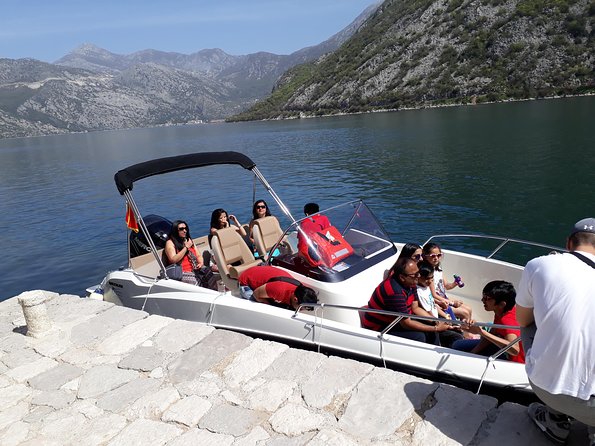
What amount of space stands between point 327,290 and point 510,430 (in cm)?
279

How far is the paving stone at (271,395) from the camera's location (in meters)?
4.64

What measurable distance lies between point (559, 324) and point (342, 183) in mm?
23723

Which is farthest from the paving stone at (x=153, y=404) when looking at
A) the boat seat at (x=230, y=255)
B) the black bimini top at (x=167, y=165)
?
the black bimini top at (x=167, y=165)

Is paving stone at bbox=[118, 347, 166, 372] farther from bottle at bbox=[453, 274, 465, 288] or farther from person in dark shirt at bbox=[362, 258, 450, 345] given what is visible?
bottle at bbox=[453, 274, 465, 288]

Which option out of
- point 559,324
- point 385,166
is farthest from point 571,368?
point 385,166

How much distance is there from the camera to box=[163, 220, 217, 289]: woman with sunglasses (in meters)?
8.07

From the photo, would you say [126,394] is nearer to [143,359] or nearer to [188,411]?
[143,359]

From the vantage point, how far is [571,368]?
3059mm

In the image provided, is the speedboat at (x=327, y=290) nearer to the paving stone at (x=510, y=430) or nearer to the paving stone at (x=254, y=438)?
the paving stone at (x=510, y=430)

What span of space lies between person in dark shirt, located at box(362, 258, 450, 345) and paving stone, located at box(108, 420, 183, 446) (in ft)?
8.36

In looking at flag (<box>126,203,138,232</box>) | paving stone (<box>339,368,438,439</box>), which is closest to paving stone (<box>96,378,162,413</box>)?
paving stone (<box>339,368,438,439</box>)

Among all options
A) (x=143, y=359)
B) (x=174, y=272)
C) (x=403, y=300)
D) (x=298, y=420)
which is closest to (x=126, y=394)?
(x=143, y=359)

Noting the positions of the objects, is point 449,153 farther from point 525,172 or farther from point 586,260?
point 586,260

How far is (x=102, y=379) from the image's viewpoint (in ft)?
18.1
